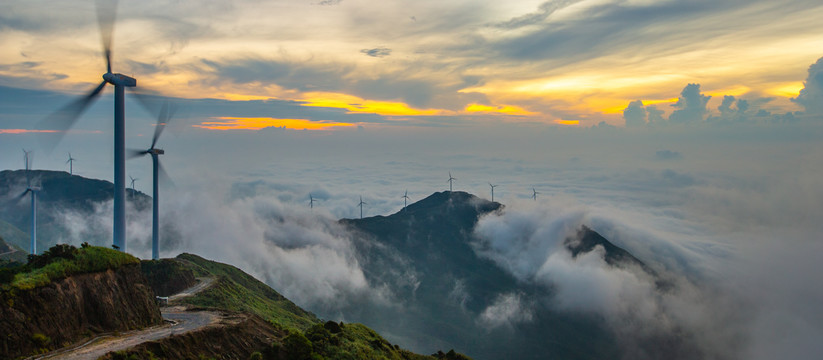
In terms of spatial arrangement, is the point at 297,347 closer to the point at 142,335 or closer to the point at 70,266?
the point at 142,335

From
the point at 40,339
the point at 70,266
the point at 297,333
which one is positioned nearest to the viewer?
the point at 40,339

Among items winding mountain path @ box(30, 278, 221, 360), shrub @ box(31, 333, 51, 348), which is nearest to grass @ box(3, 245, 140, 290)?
shrub @ box(31, 333, 51, 348)

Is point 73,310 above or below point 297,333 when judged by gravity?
above

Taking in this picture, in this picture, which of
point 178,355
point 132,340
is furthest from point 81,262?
point 178,355

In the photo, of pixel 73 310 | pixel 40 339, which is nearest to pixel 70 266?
pixel 73 310

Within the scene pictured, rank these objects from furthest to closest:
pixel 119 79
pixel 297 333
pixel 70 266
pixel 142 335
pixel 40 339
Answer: pixel 119 79
pixel 297 333
pixel 142 335
pixel 70 266
pixel 40 339

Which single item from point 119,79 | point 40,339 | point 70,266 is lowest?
point 40,339

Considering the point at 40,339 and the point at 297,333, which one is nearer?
the point at 40,339

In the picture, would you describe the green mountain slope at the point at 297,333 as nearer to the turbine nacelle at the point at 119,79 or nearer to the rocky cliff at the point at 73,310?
the rocky cliff at the point at 73,310
